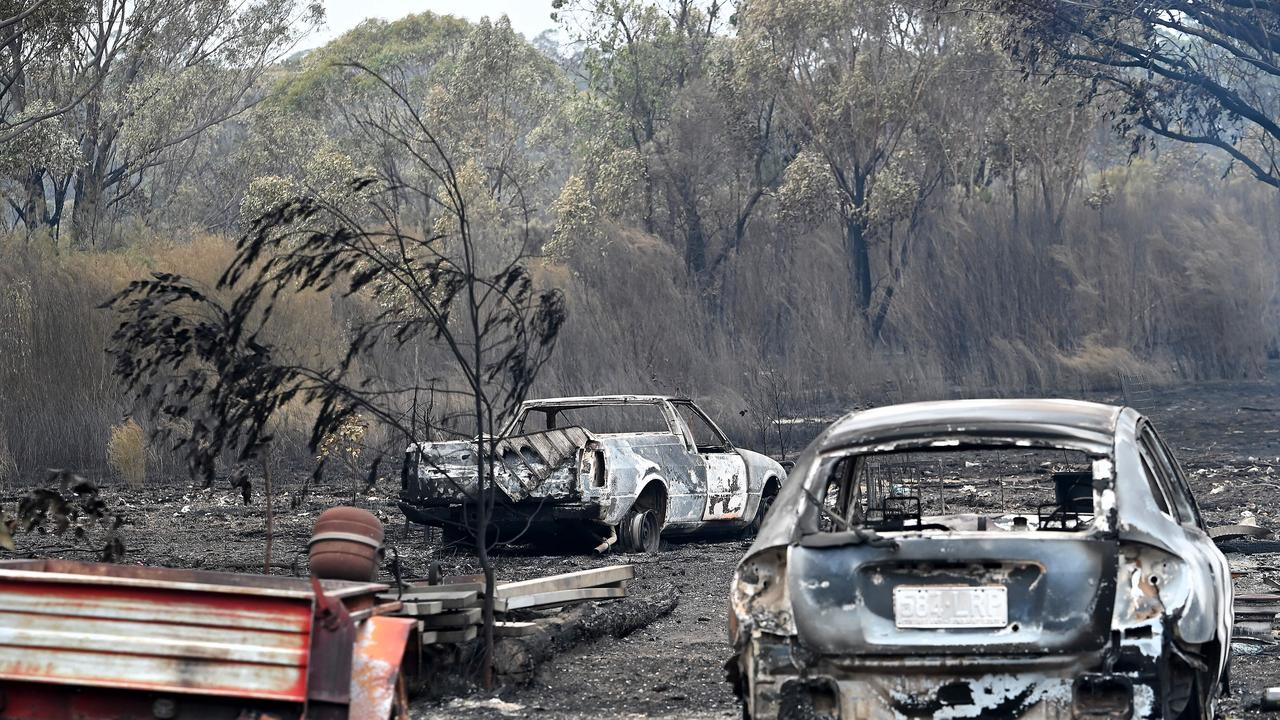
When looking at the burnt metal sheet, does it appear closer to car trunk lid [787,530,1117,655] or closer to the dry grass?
car trunk lid [787,530,1117,655]

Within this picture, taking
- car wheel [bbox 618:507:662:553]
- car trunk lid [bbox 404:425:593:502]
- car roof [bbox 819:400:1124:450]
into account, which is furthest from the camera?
car wheel [bbox 618:507:662:553]

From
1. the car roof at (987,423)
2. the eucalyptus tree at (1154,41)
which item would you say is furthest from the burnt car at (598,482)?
the eucalyptus tree at (1154,41)

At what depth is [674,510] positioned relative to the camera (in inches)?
607

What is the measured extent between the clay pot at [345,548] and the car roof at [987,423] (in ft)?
7.54

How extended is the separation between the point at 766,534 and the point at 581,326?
96.4 feet

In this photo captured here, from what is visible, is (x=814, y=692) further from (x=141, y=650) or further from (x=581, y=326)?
(x=581, y=326)

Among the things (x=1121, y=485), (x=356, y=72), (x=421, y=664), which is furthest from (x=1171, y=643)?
(x=356, y=72)

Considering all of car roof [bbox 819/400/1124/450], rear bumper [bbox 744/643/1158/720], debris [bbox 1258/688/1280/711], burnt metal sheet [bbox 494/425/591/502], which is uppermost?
car roof [bbox 819/400/1124/450]

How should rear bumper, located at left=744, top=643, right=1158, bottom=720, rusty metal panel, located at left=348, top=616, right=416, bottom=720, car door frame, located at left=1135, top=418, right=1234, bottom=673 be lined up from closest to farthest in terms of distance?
rear bumper, located at left=744, top=643, right=1158, bottom=720
rusty metal panel, located at left=348, top=616, right=416, bottom=720
car door frame, located at left=1135, top=418, right=1234, bottom=673

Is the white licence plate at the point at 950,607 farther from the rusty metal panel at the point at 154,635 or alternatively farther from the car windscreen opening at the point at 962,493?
the rusty metal panel at the point at 154,635

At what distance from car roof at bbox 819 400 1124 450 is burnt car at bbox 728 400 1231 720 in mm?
13

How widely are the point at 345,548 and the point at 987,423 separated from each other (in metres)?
3.04

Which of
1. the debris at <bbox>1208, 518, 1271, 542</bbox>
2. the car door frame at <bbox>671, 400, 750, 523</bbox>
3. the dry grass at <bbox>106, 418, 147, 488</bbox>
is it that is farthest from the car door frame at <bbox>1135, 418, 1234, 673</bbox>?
the dry grass at <bbox>106, 418, 147, 488</bbox>

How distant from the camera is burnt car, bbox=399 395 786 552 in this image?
557 inches
